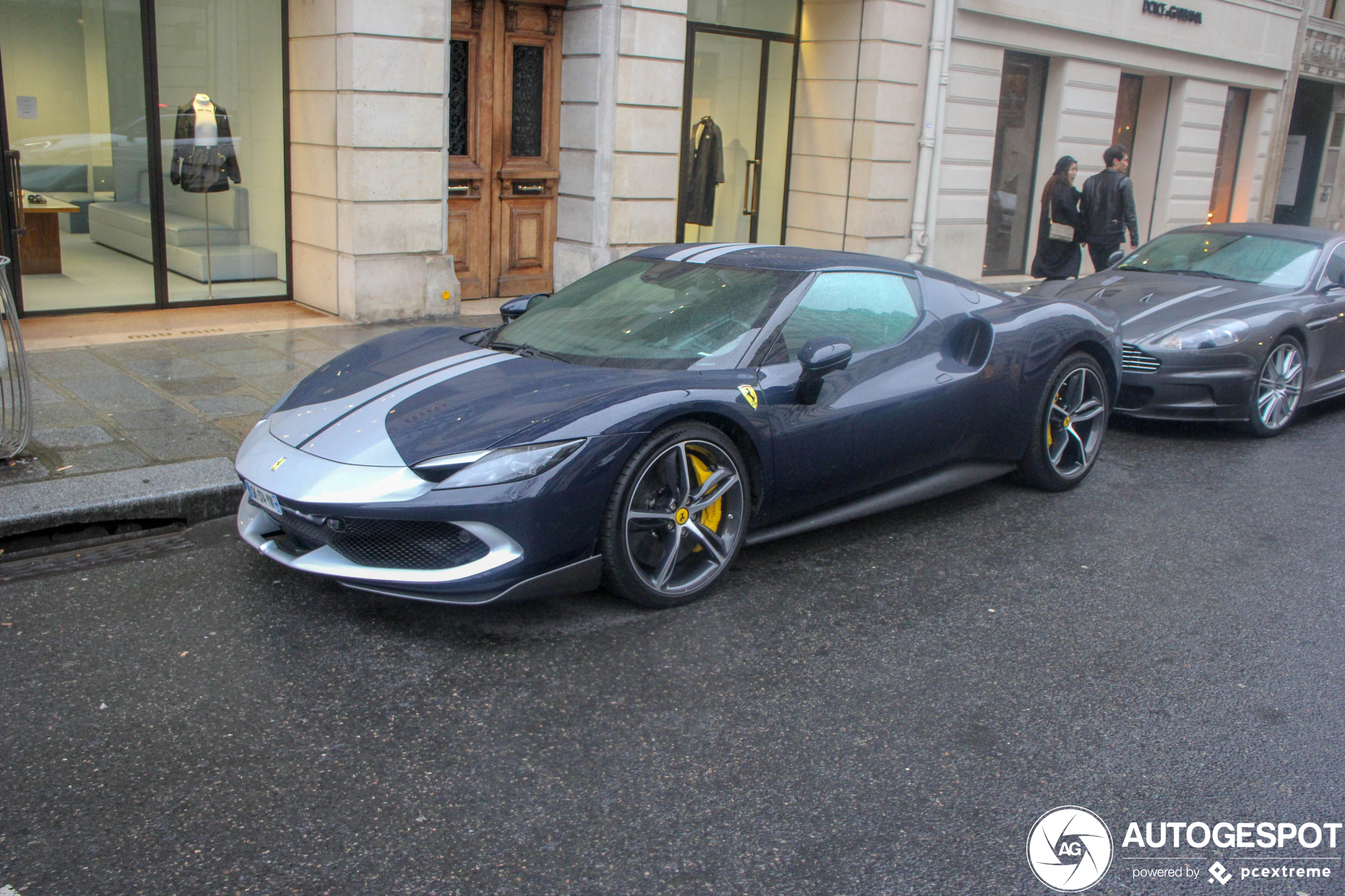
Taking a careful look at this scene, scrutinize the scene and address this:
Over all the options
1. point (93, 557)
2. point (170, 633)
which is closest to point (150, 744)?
point (170, 633)

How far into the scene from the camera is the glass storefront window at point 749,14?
41.3 ft

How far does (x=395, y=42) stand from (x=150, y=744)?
738 centimetres

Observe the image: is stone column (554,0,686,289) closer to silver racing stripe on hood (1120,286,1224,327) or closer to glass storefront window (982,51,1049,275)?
silver racing stripe on hood (1120,286,1224,327)

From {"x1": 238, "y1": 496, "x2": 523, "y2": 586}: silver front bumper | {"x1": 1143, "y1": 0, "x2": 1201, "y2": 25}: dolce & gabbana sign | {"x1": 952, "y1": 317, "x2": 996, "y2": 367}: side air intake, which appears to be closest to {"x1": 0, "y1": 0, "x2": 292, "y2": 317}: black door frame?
{"x1": 238, "y1": 496, "x2": 523, "y2": 586}: silver front bumper

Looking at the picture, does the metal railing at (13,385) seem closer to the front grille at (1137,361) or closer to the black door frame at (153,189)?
the black door frame at (153,189)

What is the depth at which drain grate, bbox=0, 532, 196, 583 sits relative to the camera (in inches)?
182

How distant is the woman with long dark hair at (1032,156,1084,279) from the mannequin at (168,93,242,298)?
24.8ft

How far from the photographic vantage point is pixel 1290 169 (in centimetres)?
2273

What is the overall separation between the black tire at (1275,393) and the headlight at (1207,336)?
26cm

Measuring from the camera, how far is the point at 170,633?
13.4 ft

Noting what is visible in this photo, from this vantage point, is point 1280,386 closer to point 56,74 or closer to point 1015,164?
point 1015,164

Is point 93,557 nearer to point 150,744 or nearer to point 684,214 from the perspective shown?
point 150,744

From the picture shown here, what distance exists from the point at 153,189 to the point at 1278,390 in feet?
28.1

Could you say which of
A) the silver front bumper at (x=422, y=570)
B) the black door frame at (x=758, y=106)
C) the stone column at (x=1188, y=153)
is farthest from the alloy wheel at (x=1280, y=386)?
the stone column at (x=1188, y=153)
